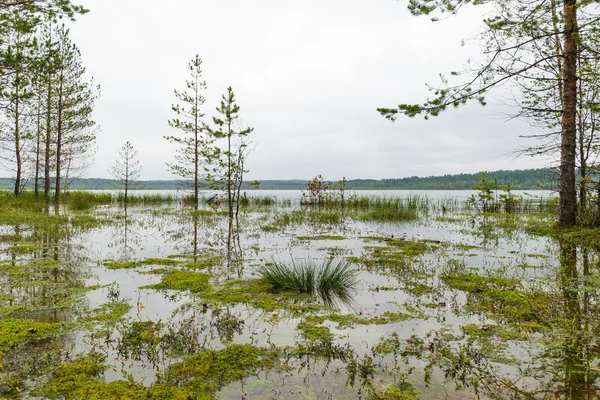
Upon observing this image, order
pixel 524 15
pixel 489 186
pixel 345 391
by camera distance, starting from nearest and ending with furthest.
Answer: pixel 345 391 → pixel 524 15 → pixel 489 186

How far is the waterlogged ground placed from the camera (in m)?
2.71

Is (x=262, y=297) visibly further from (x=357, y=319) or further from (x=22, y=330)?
(x=22, y=330)

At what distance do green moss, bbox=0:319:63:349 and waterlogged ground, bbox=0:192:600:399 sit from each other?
0.02 metres

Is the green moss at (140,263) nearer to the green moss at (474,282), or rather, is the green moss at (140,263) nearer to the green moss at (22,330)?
the green moss at (22,330)

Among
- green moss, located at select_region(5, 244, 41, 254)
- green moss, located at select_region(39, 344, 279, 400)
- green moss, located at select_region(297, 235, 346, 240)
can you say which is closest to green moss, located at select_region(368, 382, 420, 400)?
green moss, located at select_region(39, 344, 279, 400)

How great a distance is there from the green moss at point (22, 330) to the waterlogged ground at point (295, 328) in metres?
0.02

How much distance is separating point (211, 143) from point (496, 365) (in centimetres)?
2352

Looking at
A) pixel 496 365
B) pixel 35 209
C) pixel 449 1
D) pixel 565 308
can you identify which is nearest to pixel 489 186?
pixel 449 1

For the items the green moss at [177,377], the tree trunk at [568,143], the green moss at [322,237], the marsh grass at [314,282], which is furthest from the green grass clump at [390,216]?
the green moss at [177,377]

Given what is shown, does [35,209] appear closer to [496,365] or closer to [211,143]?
[211,143]

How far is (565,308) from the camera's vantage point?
4.20 meters

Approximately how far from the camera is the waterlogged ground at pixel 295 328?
2705 millimetres

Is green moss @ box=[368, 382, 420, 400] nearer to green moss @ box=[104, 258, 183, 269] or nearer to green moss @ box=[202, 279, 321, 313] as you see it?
green moss @ box=[202, 279, 321, 313]

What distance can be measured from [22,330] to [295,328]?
9.99ft
